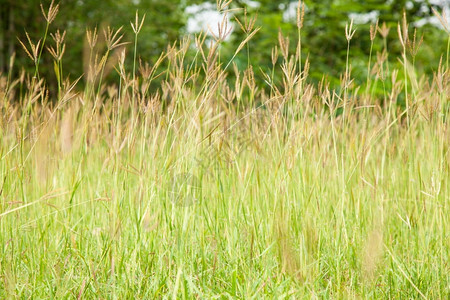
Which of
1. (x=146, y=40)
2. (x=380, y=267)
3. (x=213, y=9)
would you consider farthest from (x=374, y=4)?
(x=380, y=267)

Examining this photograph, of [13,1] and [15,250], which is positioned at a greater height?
[13,1]

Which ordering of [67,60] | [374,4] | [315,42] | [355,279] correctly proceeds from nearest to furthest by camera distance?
[355,279]
[374,4]
[315,42]
[67,60]

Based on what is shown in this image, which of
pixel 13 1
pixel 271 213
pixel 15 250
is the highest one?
→ pixel 13 1

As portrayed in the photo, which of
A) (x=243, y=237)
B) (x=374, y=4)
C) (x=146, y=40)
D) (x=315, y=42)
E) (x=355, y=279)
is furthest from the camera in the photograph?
(x=146, y=40)

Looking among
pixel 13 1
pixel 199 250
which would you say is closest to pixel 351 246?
pixel 199 250

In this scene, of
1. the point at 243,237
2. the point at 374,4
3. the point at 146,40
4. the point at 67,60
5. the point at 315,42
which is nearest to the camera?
the point at 243,237

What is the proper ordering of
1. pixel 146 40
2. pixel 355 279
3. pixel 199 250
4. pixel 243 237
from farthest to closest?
pixel 146 40
pixel 243 237
pixel 199 250
pixel 355 279

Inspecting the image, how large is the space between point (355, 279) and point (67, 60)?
296 inches

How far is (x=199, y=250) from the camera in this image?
5.13 feet

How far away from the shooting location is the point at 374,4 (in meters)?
6.99

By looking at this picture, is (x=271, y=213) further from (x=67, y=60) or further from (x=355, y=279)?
(x=67, y=60)

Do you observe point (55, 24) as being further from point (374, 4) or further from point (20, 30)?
point (374, 4)

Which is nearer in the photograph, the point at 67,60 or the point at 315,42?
the point at 315,42

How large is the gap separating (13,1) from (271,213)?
7762mm
